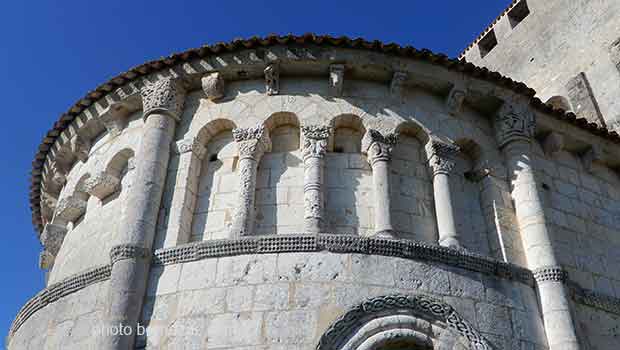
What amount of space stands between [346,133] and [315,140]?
22.5 inches

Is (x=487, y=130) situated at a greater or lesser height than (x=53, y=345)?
greater

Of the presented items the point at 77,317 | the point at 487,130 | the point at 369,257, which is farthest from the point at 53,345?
the point at 487,130

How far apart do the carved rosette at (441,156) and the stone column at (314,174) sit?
1.32 meters

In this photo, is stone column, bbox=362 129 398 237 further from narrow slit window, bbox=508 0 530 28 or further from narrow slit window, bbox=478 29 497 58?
narrow slit window, bbox=478 29 497 58

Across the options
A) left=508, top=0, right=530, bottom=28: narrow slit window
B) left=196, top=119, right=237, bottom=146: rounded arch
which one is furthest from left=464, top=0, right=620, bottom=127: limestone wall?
left=196, top=119, right=237, bottom=146: rounded arch

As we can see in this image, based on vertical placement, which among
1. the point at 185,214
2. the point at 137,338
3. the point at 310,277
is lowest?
the point at 137,338

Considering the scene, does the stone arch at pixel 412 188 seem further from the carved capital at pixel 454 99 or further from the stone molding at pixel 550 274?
the stone molding at pixel 550 274

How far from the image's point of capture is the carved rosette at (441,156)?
284 inches

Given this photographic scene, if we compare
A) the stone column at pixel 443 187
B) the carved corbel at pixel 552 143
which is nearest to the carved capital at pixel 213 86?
the stone column at pixel 443 187

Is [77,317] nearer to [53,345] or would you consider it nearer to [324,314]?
[53,345]

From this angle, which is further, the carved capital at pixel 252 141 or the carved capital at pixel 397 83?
the carved capital at pixel 397 83

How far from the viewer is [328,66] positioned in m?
7.54

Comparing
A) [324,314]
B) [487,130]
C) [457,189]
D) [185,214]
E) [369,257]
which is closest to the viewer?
[324,314]

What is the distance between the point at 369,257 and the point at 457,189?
1.91m
